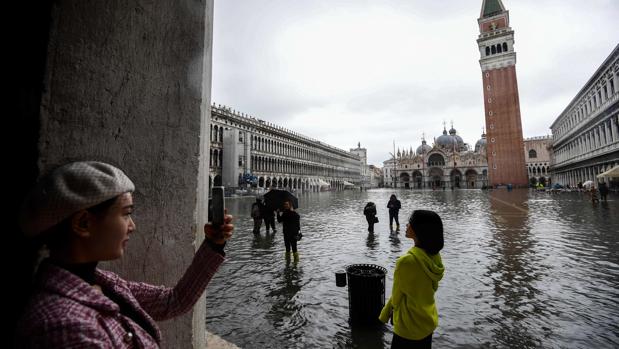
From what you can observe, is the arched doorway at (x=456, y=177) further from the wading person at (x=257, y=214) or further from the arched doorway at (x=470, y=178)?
the wading person at (x=257, y=214)

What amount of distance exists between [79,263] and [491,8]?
76211mm

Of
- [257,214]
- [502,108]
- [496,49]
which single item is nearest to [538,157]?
[502,108]

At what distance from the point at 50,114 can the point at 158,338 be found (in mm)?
1155

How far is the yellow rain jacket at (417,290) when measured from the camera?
2.10m

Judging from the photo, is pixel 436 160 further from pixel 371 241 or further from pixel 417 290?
pixel 417 290

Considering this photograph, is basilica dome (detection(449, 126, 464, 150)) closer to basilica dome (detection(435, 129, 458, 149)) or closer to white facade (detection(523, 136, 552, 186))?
basilica dome (detection(435, 129, 458, 149))

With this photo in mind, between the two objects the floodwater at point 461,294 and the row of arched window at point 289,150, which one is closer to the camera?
the floodwater at point 461,294

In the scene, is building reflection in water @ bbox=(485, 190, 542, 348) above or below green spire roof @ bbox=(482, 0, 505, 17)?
below

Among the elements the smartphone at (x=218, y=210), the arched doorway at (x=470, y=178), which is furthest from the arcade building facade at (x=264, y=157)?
the arched doorway at (x=470, y=178)

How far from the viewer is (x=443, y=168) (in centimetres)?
7738

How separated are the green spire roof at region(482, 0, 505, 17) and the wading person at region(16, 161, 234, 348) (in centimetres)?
7452

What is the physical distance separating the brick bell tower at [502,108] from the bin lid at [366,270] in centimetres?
5745

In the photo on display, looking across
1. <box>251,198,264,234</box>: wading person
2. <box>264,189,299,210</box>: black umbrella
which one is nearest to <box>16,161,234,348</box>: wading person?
<box>264,189,299,210</box>: black umbrella

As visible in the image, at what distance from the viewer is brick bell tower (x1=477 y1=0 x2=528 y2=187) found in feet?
165
